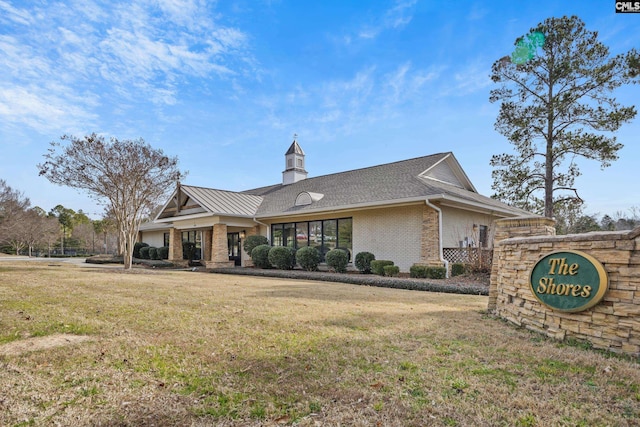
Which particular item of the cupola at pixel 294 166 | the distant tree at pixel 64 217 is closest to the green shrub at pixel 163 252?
the cupola at pixel 294 166

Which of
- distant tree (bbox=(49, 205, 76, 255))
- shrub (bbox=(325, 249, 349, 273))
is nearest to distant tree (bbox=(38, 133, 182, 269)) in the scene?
shrub (bbox=(325, 249, 349, 273))

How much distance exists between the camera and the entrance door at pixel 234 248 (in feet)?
69.1

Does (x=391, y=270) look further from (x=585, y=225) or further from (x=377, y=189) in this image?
(x=585, y=225)

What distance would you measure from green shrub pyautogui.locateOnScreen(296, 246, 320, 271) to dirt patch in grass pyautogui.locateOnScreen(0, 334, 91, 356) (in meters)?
11.9

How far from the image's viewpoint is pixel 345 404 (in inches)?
101

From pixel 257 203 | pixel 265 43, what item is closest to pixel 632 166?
pixel 265 43

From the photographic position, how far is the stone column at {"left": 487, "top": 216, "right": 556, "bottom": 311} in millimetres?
5902

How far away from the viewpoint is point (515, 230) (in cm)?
609

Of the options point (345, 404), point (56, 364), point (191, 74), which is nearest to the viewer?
point (345, 404)

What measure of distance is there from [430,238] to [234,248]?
40.3 ft

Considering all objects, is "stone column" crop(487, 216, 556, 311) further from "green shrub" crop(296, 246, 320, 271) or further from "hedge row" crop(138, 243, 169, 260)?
"hedge row" crop(138, 243, 169, 260)

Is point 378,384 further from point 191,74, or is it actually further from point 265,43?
point 191,74

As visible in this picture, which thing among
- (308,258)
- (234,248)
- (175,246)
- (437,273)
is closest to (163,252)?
(175,246)

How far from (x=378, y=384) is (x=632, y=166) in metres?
19.9
